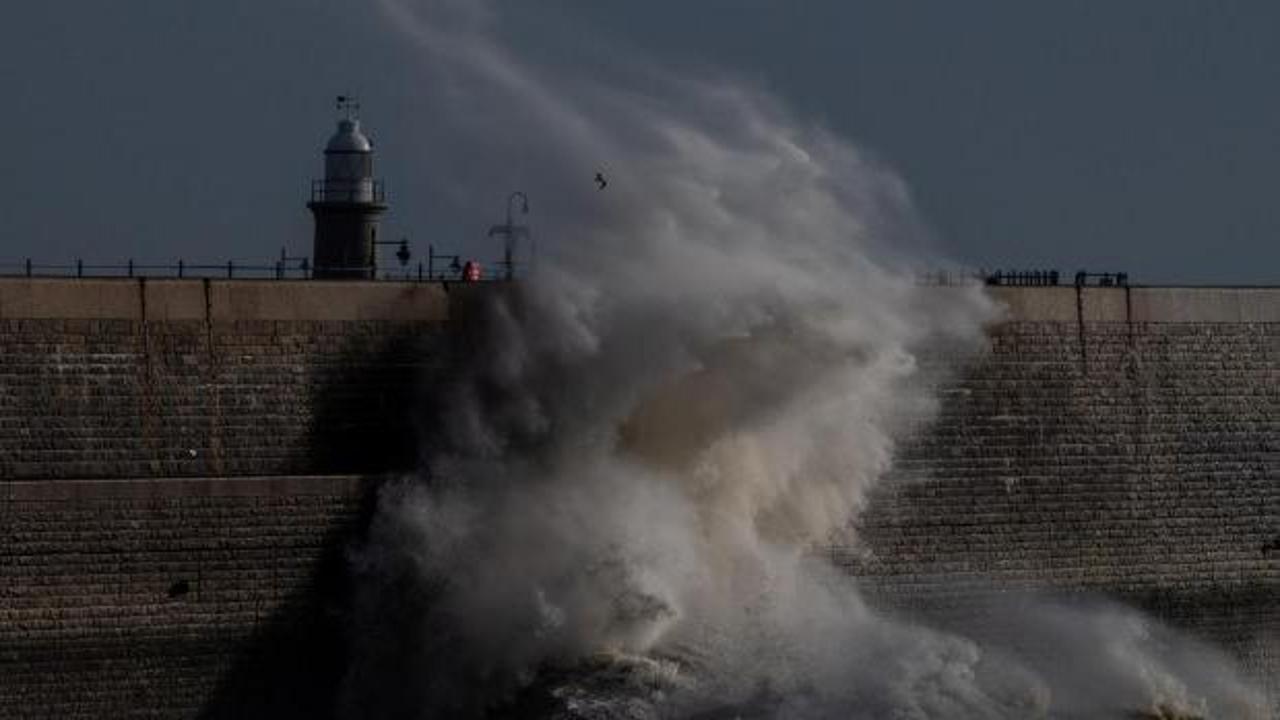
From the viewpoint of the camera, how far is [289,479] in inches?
1335

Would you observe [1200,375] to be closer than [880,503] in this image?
No

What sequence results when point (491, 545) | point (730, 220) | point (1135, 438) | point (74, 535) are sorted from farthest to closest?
point (1135, 438), point (730, 220), point (491, 545), point (74, 535)

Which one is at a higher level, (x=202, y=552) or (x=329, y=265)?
(x=329, y=265)

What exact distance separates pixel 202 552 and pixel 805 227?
7.45m

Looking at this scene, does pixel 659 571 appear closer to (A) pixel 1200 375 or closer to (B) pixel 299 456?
(B) pixel 299 456

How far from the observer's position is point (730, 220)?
3738 centimetres

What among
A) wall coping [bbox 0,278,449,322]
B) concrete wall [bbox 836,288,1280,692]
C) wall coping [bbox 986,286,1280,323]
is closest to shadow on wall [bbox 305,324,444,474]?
wall coping [bbox 0,278,449,322]

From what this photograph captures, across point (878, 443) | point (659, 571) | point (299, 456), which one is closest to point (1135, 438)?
point (878, 443)

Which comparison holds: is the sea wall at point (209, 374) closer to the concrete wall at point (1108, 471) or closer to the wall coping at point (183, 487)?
the wall coping at point (183, 487)

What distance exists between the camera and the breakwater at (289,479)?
107 ft

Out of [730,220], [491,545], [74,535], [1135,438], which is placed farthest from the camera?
[1135,438]

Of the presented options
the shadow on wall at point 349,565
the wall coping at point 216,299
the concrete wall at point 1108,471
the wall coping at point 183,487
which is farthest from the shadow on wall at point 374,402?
the concrete wall at point 1108,471

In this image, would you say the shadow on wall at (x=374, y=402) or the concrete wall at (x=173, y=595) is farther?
the shadow on wall at (x=374, y=402)

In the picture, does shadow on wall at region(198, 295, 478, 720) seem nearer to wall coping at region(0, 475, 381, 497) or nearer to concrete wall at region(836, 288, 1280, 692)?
wall coping at region(0, 475, 381, 497)
